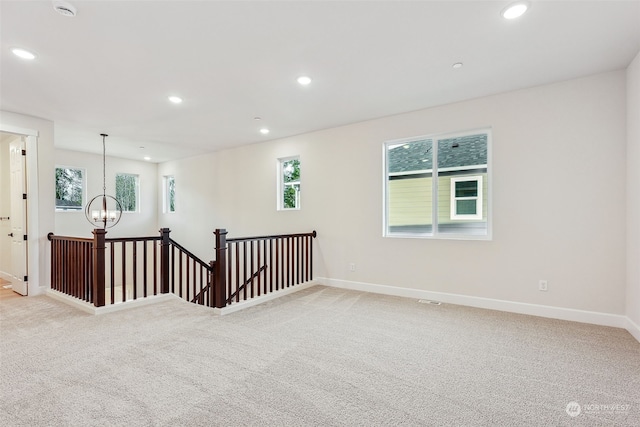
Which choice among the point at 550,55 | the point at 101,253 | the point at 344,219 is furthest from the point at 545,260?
the point at 101,253

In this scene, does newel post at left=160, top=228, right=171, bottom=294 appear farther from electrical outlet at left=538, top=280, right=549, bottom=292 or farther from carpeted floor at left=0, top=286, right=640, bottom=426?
electrical outlet at left=538, top=280, right=549, bottom=292

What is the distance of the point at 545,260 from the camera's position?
3.54m

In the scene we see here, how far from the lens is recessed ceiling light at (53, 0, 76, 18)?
2.14 metres

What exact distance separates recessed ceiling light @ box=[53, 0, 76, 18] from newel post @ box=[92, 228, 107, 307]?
7.77 ft

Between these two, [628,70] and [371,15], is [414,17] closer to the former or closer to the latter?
[371,15]

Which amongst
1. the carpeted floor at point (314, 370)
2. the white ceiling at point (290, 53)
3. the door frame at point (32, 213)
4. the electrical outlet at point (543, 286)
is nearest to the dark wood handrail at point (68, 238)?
the door frame at point (32, 213)

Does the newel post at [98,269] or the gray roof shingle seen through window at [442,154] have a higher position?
the gray roof shingle seen through window at [442,154]

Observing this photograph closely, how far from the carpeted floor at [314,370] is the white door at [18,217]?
135 centimetres

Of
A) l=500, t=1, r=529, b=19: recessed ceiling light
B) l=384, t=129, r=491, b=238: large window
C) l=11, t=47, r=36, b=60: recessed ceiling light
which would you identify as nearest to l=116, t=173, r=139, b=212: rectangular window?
l=11, t=47, r=36, b=60: recessed ceiling light

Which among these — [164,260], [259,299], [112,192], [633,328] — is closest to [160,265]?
[164,260]

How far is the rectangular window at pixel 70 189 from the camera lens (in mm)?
6926

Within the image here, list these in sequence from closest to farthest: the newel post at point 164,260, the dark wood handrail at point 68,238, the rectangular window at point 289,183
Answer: the dark wood handrail at point 68,238, the newel post at point 164,260, the rectangular window at point 289,183

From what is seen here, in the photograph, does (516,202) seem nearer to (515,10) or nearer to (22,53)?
(515,10)

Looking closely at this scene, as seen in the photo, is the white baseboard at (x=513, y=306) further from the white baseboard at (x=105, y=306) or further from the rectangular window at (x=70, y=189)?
the rectangular window at (x=70, y=189)
